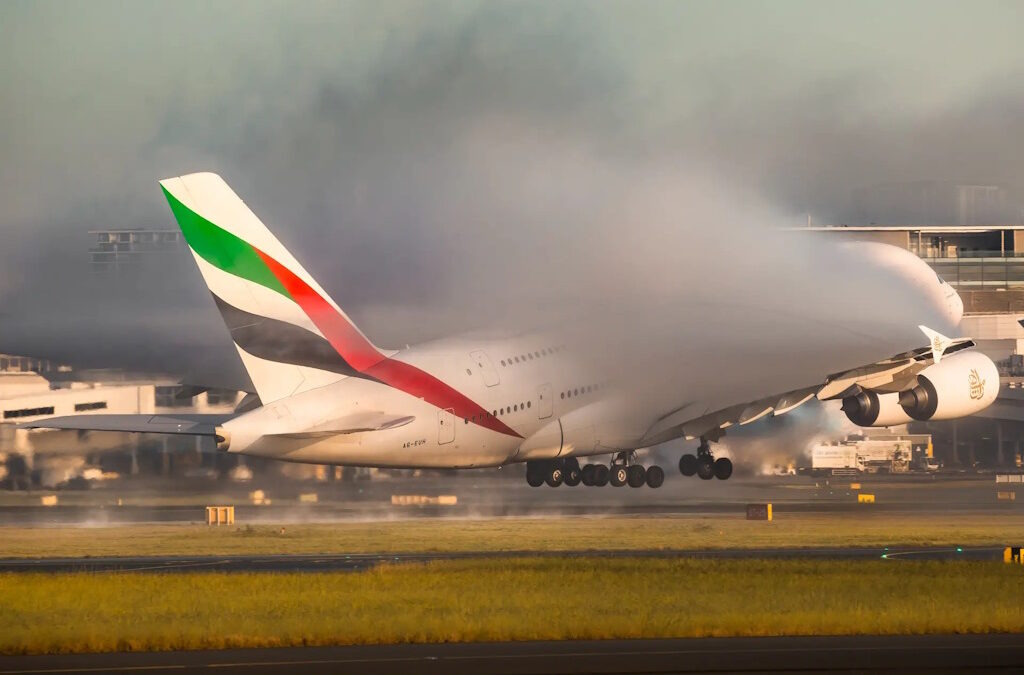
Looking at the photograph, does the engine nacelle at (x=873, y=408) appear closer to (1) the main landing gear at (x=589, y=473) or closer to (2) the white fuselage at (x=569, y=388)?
(2) the white fuselage at (x=569, y=388)

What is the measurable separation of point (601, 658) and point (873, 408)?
32.9m

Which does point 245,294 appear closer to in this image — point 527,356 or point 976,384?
point 527,356

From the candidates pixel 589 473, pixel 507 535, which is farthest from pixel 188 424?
pixel 589 473

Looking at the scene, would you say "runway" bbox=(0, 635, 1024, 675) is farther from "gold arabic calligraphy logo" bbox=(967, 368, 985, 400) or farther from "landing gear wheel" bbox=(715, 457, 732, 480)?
"gold arabic calligraphy logo" bbox=(967, 368, 985, 400)

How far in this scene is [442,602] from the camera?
36062mm

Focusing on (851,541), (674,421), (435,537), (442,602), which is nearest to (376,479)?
(435,537)

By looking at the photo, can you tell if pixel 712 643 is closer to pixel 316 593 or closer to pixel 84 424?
pixel 316 593

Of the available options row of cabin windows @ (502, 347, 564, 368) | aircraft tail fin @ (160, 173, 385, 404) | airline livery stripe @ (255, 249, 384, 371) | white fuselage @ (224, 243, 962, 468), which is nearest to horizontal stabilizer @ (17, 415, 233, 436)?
aircraft tail fin @ (160, 173, 385, 404)

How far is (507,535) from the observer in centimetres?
5538

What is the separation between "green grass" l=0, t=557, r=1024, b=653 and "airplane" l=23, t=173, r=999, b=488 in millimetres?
4009

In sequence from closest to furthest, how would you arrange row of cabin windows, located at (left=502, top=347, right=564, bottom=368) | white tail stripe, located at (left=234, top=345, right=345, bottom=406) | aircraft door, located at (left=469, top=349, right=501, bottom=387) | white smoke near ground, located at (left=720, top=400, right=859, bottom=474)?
white tail stripe, located at (left=234, top=345, right=345, bottom=406) → aircraft door, located at (left=469, top=349, right=501, bottom=387) → row of cabin windows, located at (left=502, top=347, right=564, bottom=368) → white smoke near ground, located at (left=720, top=400, right=859, bottom=474)

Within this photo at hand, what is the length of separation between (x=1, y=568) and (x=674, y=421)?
76.6 feet

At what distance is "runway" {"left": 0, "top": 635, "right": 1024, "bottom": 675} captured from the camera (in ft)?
84.8

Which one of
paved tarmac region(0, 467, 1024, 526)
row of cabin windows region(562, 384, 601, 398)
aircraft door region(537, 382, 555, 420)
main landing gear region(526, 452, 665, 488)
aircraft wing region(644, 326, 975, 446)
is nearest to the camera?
aircraft door region(537, 382, 555, 420)
